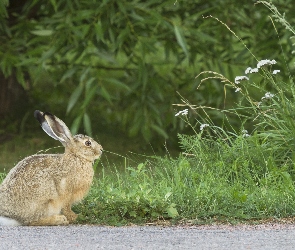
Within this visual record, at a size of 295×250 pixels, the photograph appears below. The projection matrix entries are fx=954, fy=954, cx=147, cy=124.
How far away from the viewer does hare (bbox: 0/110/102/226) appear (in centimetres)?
764

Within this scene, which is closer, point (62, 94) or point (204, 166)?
point (204, 166)

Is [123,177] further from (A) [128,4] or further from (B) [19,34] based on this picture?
(B) [19,34]

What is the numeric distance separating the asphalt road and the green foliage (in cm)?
293

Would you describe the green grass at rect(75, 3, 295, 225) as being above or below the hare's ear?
below

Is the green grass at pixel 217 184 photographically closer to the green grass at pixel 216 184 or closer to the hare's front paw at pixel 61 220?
the green grass at pixel 216 184

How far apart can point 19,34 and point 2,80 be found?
1574 mm

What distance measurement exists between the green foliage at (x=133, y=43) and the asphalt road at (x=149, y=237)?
2934 mm

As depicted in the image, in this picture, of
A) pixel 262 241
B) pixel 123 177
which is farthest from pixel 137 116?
pixel 262 241

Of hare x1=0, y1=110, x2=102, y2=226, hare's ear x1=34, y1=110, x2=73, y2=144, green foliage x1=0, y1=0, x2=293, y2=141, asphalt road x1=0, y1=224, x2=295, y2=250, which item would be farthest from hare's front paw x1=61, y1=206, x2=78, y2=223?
green foliage x1=0, y1=0, x2=293, y2=141

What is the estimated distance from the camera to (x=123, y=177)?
9078mm

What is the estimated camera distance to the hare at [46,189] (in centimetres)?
764

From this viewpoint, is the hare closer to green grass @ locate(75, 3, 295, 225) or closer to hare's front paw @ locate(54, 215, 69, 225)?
hare's front paw @ locate(54, 215, 69, 225)

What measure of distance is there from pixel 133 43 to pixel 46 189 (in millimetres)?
3752

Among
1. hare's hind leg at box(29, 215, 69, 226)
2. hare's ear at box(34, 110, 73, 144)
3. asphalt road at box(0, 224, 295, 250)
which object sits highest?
hare's ear at box(34, 110, 73, 144)
